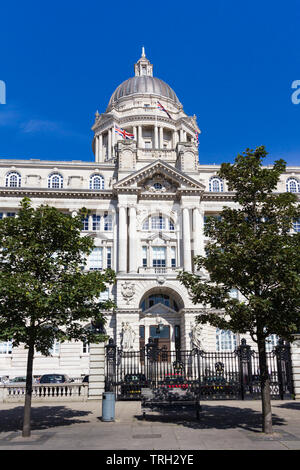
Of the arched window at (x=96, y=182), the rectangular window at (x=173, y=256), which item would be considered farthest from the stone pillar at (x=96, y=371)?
the arched window at (x=96, y=182)

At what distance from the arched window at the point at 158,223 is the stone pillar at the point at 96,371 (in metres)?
27.4

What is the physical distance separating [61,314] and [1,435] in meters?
4.57

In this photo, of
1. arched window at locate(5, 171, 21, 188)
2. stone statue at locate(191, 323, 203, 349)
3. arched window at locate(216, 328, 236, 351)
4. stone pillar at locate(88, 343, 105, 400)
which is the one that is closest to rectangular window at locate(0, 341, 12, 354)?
arched window at locate(5, 171, 21, 188)

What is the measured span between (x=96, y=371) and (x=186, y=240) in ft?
86.8

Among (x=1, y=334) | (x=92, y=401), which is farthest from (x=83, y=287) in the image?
(x=92, y=401)

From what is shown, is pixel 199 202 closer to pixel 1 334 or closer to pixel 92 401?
pixel 92 401

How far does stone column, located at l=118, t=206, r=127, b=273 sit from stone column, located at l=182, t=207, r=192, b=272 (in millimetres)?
6613

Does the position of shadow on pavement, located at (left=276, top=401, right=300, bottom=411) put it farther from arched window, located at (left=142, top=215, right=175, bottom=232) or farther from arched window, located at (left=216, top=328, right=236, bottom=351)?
arched window, located at (left=142, top=215, right=175, bottom=232)

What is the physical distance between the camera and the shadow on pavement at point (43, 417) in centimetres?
1712

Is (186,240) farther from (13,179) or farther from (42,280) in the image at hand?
(42,280)

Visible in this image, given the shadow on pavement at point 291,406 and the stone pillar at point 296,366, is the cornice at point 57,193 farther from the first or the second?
the shadow on pavement at point 291,406

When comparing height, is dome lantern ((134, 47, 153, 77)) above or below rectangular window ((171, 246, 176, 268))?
above

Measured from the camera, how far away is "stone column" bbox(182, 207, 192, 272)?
4853 cm

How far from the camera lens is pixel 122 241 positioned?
48.8 metres
